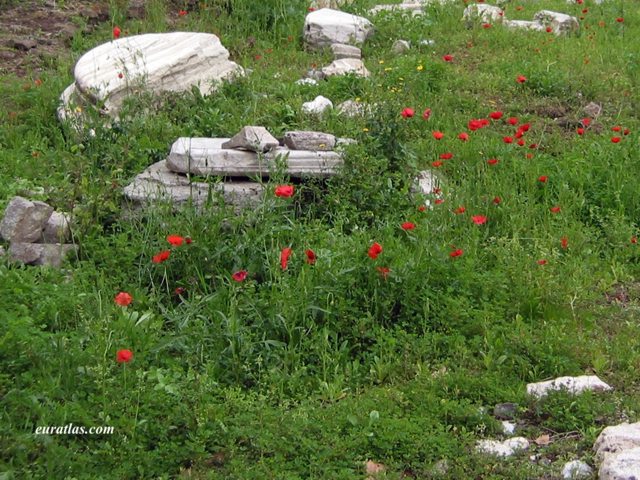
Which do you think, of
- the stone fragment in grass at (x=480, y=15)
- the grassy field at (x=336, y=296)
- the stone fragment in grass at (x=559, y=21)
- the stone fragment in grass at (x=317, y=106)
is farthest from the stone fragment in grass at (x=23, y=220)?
the stone fragment in grass at (x=559, y=21)

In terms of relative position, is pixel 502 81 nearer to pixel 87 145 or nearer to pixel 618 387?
pixel 87 145

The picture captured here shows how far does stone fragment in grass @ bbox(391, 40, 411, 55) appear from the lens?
10.2m

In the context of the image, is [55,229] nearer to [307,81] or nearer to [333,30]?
[307,81]

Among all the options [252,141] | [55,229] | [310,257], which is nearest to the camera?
[310,257]

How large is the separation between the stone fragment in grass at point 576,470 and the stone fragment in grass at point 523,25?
788cm

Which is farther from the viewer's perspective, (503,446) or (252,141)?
(252,141)

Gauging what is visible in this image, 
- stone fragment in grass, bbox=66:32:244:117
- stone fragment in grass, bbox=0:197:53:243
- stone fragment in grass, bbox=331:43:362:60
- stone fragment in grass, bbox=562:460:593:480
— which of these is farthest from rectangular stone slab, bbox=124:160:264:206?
stone fragment in grass, bbox=331:43:362:60

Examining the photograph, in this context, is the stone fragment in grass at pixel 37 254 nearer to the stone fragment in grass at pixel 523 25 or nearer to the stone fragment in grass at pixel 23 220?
the stone fragment in grass at pixel 23 220

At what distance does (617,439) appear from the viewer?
3943 mm

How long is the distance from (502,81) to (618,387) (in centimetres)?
496

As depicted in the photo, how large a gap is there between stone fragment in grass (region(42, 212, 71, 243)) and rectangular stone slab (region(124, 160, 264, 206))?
1.63 ft

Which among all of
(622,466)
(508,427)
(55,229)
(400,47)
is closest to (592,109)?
(400,47)

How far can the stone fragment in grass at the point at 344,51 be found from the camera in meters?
10.0

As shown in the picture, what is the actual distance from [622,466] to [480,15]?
840 cm
